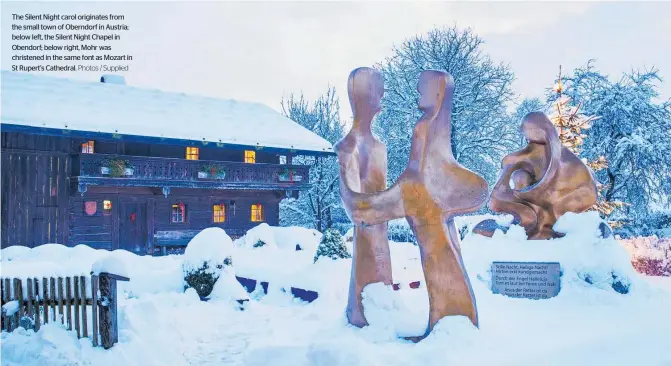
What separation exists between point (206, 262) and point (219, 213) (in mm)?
15976

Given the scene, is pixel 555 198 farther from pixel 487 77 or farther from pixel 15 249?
pixel 487 77

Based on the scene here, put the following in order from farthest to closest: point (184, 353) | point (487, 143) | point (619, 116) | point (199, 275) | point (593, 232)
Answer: point (487, 143), point (619, 116), point (199, 275), point (593, 232), point (184, 353)

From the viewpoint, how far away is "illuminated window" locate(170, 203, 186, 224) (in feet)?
90.3

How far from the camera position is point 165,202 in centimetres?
2706

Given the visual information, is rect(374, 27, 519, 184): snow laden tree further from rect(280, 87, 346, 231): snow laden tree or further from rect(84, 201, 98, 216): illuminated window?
rect(84, 201, 98, 216): illuminated window

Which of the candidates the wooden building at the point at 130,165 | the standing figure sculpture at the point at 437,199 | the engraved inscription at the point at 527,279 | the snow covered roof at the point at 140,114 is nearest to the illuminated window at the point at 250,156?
the wooden building at the point at 130,165

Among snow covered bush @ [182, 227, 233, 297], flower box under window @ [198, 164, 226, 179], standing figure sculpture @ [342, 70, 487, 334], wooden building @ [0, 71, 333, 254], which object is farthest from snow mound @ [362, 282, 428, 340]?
flower box under window @ [198, 164, 226, 179]

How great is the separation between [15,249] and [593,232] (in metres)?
17.6

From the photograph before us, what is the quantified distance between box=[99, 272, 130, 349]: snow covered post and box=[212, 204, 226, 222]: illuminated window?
2075cm

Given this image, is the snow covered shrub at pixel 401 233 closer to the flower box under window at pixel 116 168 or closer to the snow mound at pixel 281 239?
the snow mound at pixel 281 239

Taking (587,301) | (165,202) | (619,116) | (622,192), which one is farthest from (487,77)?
(587,301)

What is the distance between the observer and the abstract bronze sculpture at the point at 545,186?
12.2 m

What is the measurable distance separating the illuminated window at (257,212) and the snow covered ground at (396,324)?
15178mm

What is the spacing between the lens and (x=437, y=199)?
7.73 metres
